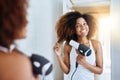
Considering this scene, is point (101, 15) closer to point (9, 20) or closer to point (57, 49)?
point (57, 49)

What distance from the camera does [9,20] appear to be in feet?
3.19

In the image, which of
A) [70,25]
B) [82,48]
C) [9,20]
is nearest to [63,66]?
[82,48]

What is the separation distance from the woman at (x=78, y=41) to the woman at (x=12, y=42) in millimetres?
383

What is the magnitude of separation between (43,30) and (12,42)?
0.93ft

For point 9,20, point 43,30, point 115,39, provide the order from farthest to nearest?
point 115,39, point 43,30, point 9,20

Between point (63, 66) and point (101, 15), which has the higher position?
point (101, 15)

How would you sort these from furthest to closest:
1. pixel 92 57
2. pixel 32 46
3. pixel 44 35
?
pixel 92 57
pixel 44 35
pixel 32 46

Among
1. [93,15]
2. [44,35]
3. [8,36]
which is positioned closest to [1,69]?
[8,36]

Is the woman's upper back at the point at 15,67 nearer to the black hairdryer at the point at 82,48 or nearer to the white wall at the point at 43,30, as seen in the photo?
the white wall at the point at 43,30

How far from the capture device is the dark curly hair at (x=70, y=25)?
4.48 ft

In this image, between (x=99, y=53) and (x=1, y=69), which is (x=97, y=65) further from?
(x=1, y=69)

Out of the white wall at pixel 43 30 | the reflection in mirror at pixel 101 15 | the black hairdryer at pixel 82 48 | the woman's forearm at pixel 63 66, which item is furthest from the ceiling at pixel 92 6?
the woman's forearm at pixel 63 66

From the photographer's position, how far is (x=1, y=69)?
3.13ft

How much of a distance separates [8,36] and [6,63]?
5.0 inches
